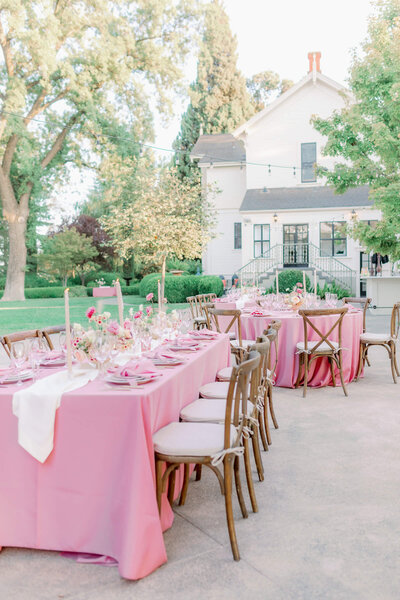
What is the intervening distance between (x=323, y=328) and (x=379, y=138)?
724 centimetres

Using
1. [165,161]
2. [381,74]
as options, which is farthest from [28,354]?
[165,161]

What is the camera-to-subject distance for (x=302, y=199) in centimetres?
2438

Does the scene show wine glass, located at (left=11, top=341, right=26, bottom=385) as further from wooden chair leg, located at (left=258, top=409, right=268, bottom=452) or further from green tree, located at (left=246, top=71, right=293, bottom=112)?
green tree, located at (left=246, top=71, right=293, bottom=112)

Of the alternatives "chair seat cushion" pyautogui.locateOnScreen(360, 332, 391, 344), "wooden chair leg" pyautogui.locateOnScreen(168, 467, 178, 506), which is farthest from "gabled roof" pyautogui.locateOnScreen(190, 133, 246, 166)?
"wooden chair leg" pyautogui.locateOnScreen(168, 467, 178, 506)

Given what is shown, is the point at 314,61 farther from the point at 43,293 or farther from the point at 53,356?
the point at 53,356

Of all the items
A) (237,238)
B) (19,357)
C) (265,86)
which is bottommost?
(19,357)

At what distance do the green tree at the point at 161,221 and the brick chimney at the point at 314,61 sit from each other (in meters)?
8.98

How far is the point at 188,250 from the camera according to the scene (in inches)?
851

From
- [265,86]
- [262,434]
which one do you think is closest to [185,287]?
[262,434]

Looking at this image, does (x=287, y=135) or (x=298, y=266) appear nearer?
(x=298, y=266)

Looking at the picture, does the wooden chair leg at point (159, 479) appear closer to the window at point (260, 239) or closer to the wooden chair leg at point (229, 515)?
the wooden chair leg at point (229, 515)

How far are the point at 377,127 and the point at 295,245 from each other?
1175 cm

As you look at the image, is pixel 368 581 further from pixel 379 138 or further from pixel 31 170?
pixel 31 170

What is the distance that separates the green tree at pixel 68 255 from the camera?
32.7 meters
